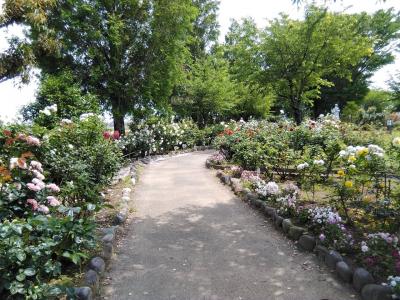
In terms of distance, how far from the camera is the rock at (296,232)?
449 cm

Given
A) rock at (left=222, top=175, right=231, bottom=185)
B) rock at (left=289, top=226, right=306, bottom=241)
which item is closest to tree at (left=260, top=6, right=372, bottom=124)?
rock at (left=222, top=175, right=231, bottom=185)

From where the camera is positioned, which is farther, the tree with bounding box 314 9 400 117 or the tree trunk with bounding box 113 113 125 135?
the tree with bounding box 314 9 400 117

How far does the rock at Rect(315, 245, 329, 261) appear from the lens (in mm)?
3908

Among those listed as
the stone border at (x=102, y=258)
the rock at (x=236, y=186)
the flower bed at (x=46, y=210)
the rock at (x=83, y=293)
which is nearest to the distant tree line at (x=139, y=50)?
the flower bed at (x=46, y=210)

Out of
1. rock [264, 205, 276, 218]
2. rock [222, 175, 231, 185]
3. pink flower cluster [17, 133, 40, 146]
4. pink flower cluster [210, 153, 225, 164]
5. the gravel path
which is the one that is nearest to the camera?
the gravel path

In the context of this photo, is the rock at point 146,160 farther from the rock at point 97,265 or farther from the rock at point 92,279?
the rock at point 92,279

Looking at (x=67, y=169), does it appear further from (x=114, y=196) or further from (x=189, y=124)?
(x=189, y=124)

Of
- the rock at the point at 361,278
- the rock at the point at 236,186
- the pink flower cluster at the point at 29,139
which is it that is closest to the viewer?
the rock at the point at 361,278

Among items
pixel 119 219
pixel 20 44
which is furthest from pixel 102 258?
pixel 20 44

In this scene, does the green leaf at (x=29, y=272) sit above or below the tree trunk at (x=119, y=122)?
below

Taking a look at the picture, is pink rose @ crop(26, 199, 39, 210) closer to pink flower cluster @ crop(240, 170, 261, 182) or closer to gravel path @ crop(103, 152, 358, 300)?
gravel path @ crop(103, 152, 358, 300)

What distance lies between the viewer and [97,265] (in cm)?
359

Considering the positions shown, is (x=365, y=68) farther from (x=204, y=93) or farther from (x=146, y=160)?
(x=146, y=160)

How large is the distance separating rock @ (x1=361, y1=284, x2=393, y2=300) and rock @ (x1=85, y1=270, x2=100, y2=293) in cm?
251
